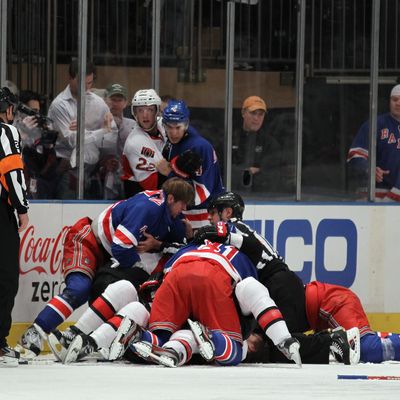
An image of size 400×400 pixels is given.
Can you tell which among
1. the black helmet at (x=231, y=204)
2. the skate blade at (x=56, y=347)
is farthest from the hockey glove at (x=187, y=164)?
the skate blade at (x=56, y=347)

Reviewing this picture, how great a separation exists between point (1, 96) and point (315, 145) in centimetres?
320

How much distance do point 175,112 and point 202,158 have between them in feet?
1.31

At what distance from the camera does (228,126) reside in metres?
10.9

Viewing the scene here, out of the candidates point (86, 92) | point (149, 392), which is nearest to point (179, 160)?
point (86, 92)

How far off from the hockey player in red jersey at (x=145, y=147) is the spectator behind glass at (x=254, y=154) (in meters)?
0.89

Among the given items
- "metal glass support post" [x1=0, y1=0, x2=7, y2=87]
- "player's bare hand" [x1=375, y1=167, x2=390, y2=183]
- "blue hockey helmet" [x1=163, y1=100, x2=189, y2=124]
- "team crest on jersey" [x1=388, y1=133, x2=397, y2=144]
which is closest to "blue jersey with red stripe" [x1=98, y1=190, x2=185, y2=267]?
"blue hockey helmet" [x1=163, y1=100, x2=189, y2=124]

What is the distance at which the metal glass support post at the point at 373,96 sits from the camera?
11.4 m

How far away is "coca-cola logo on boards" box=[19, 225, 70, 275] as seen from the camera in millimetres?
10031

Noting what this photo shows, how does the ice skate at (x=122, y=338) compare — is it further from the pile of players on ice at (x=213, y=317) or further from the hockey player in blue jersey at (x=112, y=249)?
the hockey player in blue jersey at (x=112, y=249)

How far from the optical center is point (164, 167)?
10172 millimetres

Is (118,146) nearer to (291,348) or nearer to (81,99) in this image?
(81,99)

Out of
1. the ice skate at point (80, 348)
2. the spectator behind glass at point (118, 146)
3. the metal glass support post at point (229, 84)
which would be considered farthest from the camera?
the metal glass support post at point (229, 84)

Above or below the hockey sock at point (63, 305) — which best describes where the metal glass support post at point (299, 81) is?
above

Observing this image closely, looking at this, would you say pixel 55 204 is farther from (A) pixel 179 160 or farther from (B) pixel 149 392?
(B) pixel 149 392
